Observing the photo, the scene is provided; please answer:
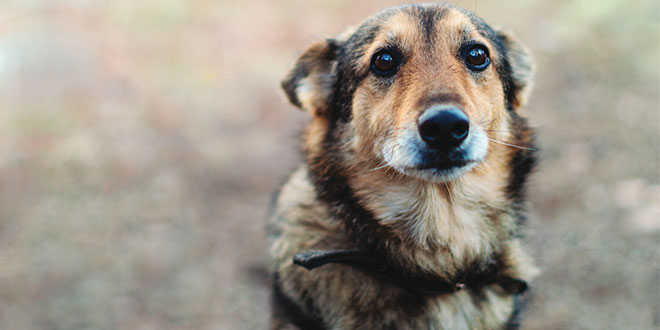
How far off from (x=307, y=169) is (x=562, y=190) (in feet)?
11.9

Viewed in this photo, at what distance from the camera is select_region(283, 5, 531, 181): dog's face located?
280 centimetres

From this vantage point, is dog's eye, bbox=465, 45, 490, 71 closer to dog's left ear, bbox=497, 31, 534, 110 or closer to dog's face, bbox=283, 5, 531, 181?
dog's face, bbox=283, 5, 531, 181

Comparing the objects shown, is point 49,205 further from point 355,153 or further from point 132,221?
point 355,153

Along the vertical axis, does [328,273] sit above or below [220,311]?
above

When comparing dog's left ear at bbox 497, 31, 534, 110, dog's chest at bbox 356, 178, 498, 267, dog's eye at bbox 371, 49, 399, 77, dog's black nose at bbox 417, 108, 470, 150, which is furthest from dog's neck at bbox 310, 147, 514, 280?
dog's left ear at bbox 497, 31, 534, 110

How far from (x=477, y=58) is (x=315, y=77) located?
3.52 ft

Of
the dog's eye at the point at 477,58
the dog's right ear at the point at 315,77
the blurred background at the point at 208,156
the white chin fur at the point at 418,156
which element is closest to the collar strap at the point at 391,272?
the white chin fur at the point at 418,156

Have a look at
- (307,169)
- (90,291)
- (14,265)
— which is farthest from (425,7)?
(14,265)

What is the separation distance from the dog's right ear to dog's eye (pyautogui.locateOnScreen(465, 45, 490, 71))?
2.91 ft

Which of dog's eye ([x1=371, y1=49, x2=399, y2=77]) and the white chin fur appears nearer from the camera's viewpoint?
the white chin fur

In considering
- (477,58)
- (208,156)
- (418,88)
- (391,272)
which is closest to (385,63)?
(418,88)

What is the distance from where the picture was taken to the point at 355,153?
3273 millimetres

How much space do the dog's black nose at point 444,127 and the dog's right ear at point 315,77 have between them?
1.01 metres

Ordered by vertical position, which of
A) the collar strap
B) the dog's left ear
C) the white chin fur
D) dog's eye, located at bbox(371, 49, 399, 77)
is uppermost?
dog's eye, located at bbox(371, 49, 399, 77)
